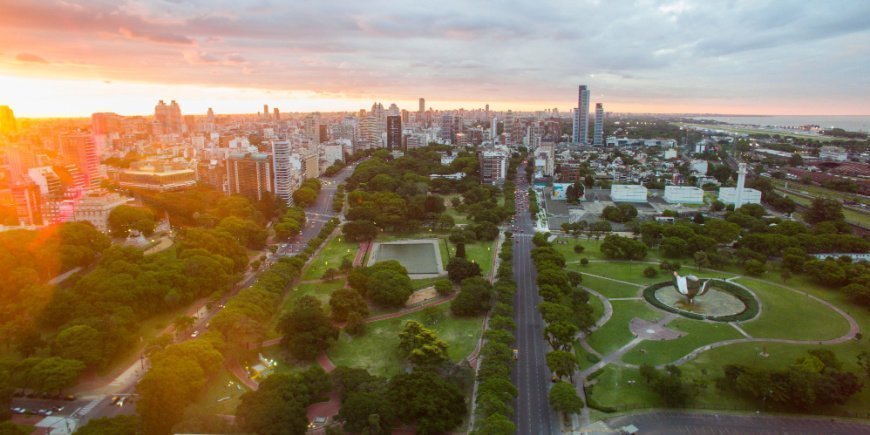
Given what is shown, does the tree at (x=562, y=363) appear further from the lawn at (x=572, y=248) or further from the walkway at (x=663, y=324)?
the lawn at (x=572, y=248)

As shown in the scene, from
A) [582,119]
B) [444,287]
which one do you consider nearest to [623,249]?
[444,287]

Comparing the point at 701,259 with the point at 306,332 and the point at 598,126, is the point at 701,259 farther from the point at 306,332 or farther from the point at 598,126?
the point at 598,126

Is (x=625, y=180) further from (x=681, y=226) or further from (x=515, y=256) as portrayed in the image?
(x=515, y=256)

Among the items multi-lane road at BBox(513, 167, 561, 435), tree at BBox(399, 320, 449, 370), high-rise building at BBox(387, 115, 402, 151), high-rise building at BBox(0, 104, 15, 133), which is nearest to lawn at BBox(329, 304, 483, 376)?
tree at BBox(399, 320, 449, 370)

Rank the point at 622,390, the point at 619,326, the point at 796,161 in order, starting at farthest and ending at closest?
the point at 796,161 < the point at 619,326 < the point at 622,390

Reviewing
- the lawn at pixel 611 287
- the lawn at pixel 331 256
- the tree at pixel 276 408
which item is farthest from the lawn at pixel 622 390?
the lawn at pixel 331 256
